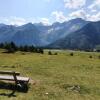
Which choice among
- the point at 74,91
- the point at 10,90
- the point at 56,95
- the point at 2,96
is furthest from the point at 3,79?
the point at 74,91

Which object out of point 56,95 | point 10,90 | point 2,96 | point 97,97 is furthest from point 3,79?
point 97,97

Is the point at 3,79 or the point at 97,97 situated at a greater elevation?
the point at 3,79

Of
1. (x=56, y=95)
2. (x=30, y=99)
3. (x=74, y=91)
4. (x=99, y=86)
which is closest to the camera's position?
(x=30, y=99)

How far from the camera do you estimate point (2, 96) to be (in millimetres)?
21266

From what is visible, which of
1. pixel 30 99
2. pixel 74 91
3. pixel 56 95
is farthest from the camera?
pixel 74 91

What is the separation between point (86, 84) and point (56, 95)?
633 centimetres

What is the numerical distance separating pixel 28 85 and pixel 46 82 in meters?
3.10

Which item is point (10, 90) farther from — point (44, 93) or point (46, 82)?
point (46, 82)

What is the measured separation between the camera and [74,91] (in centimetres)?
2486

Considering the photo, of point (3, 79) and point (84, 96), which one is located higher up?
point (3, 79)

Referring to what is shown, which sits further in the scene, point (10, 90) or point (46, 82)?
point (46, 82)

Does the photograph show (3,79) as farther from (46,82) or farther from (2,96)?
(46,82)

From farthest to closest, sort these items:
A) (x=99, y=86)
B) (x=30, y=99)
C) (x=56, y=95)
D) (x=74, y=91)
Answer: (x=99, y=86)
(x=74, y=91)
(x=56, y=95)
(x=30, y=99)

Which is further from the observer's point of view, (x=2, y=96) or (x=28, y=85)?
(x=28, y=85)
